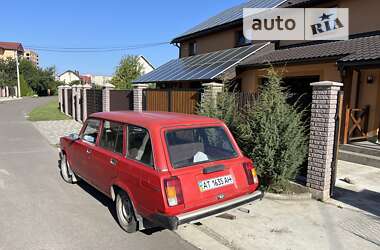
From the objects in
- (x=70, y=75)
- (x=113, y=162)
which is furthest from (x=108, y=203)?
(x=70, y=75)

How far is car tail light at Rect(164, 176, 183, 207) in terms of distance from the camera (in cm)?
320

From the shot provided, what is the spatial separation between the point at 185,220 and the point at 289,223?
179 centimetres

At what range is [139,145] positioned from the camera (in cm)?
374

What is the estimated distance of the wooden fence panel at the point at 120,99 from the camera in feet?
43.9

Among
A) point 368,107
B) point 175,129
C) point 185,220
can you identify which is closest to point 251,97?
point 175,129

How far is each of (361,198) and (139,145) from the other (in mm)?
4040

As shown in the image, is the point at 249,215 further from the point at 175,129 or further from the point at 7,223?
the point at 7,223

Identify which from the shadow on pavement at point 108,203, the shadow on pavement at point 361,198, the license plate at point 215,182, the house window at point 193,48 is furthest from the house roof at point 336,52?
the house window at point 193,48

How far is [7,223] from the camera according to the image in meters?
4.04

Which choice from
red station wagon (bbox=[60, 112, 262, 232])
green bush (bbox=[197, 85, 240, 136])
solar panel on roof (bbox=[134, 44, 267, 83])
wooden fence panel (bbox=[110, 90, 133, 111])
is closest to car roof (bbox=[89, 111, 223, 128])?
red station wagon (bbox=[60, 112, 262, 232])

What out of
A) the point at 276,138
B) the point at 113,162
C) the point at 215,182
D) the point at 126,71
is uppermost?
the point at 126,71

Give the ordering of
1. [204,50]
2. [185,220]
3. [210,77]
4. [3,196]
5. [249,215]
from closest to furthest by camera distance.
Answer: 1. [185,220]
2. [249,215]
3. [3,196]
4. [210,77]
5. [204,50]

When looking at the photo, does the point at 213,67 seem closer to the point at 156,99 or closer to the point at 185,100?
the point at 156,99

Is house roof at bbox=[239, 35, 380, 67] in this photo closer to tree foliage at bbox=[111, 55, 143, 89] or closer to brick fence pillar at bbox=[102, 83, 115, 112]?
brick fence pillar at bbox=[102, 83, 115, 112]
